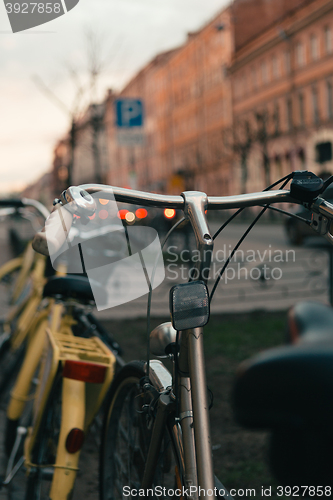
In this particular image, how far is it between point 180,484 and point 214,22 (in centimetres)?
4963

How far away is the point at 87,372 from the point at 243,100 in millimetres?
44246

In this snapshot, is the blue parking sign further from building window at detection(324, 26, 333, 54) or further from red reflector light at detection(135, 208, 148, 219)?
building window at detection(324, 26, 333, 54)

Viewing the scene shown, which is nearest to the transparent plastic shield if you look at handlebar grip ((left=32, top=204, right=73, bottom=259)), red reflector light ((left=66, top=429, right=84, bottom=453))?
handlebar grip ((left=32, top=204, right=73, bottom=259))

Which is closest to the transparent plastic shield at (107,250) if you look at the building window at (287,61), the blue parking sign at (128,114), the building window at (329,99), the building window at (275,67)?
the blue parking sign at (128,114)

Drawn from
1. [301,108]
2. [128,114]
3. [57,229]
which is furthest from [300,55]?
[57,229]

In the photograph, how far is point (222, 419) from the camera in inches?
141

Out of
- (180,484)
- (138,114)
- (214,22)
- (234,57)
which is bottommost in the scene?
(180,484)

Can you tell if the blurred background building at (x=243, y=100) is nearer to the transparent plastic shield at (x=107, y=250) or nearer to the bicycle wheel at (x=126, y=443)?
the transparent plastic shield at (x=107, y=250)

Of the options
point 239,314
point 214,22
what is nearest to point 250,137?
point 214,22

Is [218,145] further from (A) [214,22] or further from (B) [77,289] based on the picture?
(B) [77,289]

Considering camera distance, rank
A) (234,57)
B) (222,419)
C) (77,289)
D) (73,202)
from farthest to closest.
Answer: (234,57)
(222,419)
(77,289)
(73,202)

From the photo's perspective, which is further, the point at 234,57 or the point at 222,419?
the point at 234,57

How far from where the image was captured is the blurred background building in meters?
34.2

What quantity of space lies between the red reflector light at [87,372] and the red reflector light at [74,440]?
7.0 inches
